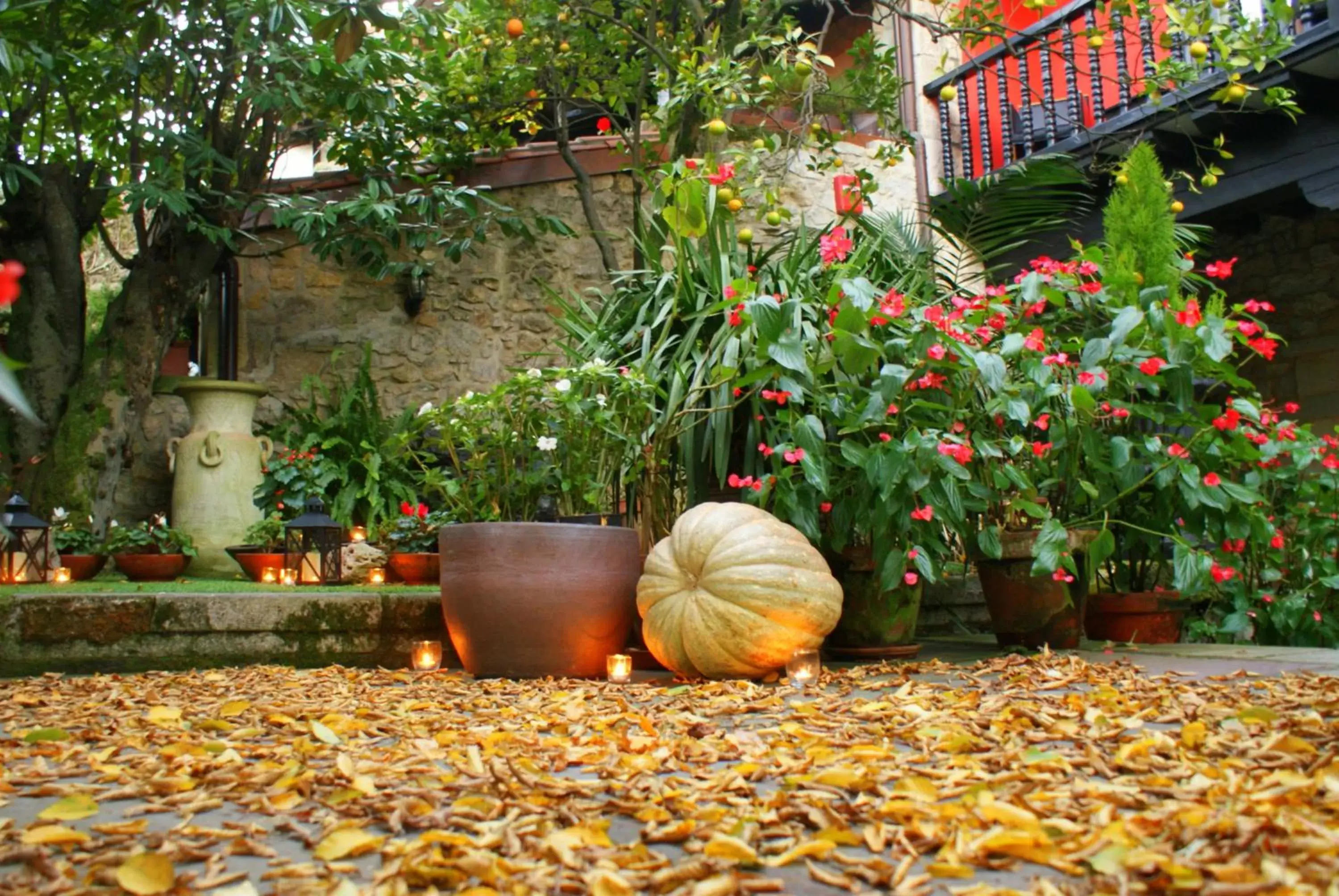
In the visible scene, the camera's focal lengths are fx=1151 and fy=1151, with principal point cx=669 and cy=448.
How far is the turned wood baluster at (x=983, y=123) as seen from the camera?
7023 mm

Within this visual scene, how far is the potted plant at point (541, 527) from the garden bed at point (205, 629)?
304mm

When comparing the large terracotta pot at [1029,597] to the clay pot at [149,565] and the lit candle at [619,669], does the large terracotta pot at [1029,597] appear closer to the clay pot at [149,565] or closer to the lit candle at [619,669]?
the lit candle at [619,669]

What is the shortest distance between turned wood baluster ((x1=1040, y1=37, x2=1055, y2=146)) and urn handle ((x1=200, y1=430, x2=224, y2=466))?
450cm

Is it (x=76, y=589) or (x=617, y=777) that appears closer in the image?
(x=617, y=777)

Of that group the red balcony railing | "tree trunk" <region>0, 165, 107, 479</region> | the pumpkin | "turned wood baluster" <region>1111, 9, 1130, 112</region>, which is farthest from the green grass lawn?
the red balcony railing

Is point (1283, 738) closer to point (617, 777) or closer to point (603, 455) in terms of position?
point (617, 777)

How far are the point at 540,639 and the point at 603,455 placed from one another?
71 cm

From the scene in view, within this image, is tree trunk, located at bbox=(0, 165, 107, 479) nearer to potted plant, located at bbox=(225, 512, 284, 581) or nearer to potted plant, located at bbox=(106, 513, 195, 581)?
potted plant, located at bbox=(106, 513, 195, 581)

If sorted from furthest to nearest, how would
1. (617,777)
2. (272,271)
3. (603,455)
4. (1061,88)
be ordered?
(1061,88)
(272,271)
(603,455)
(617,777)

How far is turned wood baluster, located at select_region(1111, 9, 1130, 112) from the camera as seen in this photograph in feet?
14.2

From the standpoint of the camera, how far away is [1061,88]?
7363 mm

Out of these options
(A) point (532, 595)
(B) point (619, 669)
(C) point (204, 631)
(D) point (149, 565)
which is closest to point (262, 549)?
(D) point (149, 565)

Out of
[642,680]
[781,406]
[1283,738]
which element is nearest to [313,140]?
[781,406]

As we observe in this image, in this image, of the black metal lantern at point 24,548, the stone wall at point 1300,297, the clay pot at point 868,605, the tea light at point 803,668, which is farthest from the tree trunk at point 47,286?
the stone wall at point 1300,297
